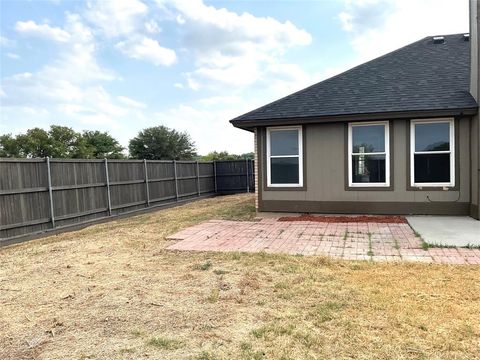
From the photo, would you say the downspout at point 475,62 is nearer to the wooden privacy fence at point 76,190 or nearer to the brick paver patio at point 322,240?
the brick paver patio at point 322,240

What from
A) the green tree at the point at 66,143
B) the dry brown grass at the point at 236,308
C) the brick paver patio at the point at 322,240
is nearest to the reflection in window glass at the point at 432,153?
the brick paver patio at the point at 322,240

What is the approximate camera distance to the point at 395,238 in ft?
22.1

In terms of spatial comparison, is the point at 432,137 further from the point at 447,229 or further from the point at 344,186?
the point at 447,229

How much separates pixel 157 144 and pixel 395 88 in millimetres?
30619

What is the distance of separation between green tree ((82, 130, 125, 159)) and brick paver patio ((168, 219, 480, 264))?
3533 centimetres

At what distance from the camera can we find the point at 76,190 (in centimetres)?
1009

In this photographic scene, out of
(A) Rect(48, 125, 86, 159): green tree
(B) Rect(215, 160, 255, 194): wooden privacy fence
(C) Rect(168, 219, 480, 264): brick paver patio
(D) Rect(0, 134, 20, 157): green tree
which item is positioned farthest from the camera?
(A) Rect(48, 125, 86, 159): green tree

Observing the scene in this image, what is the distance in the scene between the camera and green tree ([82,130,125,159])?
40.9 m

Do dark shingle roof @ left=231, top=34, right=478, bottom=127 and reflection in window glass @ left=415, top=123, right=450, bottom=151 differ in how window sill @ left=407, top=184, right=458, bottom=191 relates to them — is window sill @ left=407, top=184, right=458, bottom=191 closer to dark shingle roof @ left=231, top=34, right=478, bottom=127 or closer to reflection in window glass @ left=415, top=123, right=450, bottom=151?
reflection in window glass @ left=415, top=123, right=450, bottom=151

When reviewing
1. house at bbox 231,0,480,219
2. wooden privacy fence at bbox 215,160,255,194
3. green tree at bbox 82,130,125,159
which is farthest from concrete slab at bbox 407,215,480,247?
green tree at bbox 82,130,125,159

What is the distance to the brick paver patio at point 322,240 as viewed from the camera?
5.60 m

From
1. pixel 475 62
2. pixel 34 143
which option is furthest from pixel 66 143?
pixel 475 62

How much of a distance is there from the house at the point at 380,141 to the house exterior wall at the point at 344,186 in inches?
0.9

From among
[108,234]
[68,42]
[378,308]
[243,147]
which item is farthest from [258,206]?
[243,147]
